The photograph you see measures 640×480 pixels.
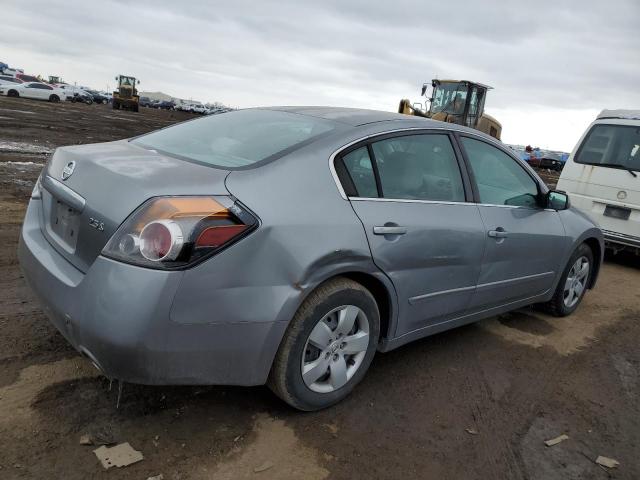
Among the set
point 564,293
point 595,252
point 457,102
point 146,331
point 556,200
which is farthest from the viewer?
point 457,102

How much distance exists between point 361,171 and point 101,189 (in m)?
1.29

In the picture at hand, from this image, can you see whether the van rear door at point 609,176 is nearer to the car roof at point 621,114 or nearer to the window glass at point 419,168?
the car roof at point 621,114

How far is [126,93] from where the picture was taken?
1889 inches

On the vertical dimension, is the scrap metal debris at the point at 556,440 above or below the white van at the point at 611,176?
below

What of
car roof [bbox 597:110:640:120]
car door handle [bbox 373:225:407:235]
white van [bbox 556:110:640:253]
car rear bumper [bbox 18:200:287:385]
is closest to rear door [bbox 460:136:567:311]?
car door handle [bbox 373:225:407:235]

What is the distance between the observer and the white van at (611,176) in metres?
6.86

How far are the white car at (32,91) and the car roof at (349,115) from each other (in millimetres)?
45983

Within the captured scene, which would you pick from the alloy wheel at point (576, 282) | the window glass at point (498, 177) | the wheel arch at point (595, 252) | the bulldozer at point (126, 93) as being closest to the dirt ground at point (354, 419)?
the alloy wheel at point (576, 282)

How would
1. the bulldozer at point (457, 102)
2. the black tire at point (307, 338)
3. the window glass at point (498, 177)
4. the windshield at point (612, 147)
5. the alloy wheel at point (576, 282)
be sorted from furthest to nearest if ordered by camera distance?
the bulldozer at point (457, 102) → the windshield at point (612, 147) → the alloy wheel at point (576, 282) → the window glass at point (498, 177) → the black tire at point (307, 338)

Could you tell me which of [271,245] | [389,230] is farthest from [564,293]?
[271,245]

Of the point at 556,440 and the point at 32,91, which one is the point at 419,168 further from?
the point at 32,91

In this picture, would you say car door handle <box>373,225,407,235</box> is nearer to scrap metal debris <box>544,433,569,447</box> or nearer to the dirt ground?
the dirt ground

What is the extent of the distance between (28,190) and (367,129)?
19.6ft

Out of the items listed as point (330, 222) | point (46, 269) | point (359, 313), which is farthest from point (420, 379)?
point (46, 269)
